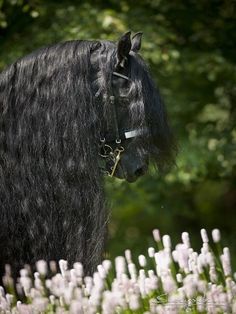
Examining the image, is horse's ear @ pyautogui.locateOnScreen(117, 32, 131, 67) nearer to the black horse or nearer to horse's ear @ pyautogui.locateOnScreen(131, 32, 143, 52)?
the black horse

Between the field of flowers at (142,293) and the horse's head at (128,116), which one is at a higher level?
the horse's head at (128,116)

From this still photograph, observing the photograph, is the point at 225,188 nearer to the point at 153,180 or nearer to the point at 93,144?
the point at 153,180

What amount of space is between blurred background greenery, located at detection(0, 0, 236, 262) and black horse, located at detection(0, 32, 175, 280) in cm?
229

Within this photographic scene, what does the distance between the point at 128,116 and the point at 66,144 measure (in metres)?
0.40

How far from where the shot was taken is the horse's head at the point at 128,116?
174 inches

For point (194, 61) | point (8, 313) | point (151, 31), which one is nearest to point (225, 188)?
point (194, 61)

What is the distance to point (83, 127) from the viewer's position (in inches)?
169

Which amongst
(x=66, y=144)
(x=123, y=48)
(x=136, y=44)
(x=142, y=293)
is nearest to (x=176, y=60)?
(x=136, y=44)

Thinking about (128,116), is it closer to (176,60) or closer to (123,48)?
(123,48)

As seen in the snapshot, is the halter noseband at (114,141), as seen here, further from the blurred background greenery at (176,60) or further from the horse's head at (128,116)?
the blurred background greenery at (176,60)

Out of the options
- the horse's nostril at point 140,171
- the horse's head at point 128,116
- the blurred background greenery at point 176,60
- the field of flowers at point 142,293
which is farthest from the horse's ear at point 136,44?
the blurred background greenery at point 176,60

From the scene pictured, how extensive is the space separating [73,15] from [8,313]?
14.7ft

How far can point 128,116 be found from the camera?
175 inches

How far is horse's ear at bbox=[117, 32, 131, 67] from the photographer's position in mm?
4422
